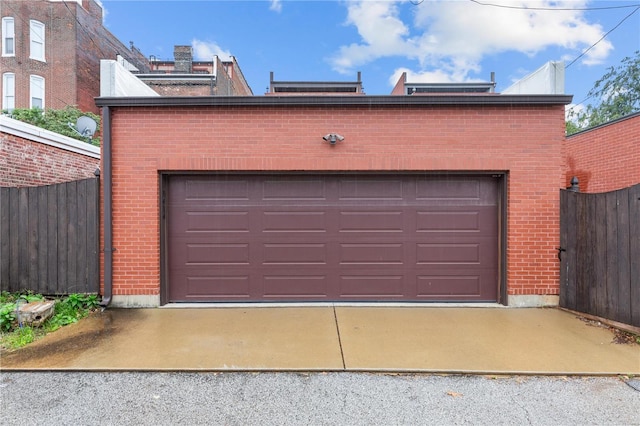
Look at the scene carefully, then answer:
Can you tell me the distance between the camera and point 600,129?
930 centimetres

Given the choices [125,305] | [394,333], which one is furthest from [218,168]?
[394,333]

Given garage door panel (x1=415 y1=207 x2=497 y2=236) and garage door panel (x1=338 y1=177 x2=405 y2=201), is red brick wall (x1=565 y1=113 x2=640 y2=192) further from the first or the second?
garage door panel (x1=338 y1=177 x2=405 y2=201)

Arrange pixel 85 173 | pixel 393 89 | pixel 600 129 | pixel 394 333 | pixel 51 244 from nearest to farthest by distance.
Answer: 1. pixel 394 333
2. pixel 51 244
3. pixel 85 173
4. pixel 600 129
5. pixel 393 89

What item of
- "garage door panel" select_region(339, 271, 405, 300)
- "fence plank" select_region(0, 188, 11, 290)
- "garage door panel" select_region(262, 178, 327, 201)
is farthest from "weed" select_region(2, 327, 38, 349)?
"garage door panel" select_region(339, 271, 405, 300)

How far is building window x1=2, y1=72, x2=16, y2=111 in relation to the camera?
680 inches

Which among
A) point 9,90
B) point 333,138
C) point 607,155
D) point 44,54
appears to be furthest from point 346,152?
point 9,90

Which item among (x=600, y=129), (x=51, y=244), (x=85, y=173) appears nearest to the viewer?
(x=51, y=244)

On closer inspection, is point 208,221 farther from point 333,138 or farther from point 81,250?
point 333,138

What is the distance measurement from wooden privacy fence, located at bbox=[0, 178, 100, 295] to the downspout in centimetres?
16

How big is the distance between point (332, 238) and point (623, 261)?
4.08 m

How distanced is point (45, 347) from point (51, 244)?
2.13 meters

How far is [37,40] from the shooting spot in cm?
1770

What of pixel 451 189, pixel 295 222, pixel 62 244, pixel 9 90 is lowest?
pixel 62 244

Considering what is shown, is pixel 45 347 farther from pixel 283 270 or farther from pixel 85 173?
pixel 85 173
